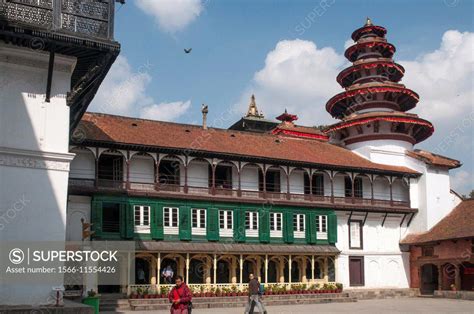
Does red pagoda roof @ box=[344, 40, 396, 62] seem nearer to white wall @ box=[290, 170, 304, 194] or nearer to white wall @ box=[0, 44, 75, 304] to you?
white wall @ box=[290, 170, 304, 194]

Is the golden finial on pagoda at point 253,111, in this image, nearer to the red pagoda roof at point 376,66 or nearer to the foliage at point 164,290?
the red pagoda roof at point 376,66

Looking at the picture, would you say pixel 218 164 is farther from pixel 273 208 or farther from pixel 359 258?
pixel 359 258

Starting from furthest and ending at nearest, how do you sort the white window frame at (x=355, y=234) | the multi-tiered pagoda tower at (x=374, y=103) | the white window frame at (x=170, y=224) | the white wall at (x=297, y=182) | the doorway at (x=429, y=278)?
1. the multi-tiered pagoda tower at (x=374, y=103)
2. the doorway at (x=429, y=278)
3. the white window frame at (x=355, y=234)
4. the white wall at (x=297, y=182)
5. the white window frame at (x=170, y=224)

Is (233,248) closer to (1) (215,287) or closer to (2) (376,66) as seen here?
(1) (215,287)

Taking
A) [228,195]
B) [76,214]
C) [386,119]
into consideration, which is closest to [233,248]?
[228,195]

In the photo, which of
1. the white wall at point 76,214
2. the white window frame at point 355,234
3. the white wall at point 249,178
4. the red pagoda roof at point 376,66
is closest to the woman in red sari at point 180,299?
the white wall at point 76,214

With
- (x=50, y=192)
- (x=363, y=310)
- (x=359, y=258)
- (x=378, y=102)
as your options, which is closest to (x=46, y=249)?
(x=50, y=192)

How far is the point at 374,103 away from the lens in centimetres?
4438

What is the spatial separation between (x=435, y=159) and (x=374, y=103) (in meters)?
5.91

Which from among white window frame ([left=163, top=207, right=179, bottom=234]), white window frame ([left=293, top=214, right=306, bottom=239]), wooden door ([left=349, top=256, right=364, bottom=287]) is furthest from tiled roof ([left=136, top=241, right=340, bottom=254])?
wooden door ([left=349, top=256, right=364, bottom=287])

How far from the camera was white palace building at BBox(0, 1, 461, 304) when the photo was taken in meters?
31.7

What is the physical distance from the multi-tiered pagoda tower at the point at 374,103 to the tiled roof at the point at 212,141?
6.31 feet

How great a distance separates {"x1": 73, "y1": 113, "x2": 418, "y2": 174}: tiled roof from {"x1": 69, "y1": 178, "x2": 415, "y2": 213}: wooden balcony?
2.07m

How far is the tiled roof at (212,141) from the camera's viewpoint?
32547mm
